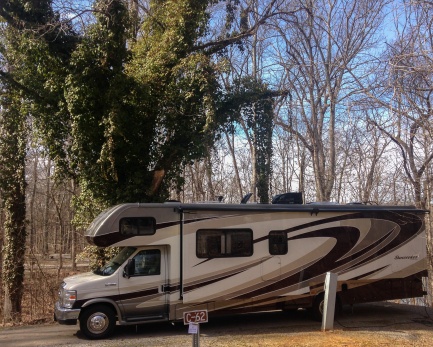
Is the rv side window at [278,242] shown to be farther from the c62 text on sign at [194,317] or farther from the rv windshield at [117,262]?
the c62 text on sign at [194,317]

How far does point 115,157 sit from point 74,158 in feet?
4.32

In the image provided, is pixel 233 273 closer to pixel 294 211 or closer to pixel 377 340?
pixel 294 211

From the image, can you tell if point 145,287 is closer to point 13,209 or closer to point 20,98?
point 20,98

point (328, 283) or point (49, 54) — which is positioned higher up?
point (49, 54)

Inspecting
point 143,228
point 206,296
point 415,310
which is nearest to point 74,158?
point 143,228

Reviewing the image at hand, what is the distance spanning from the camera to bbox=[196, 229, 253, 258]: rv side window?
10.2 m

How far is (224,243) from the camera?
1041 centimetres

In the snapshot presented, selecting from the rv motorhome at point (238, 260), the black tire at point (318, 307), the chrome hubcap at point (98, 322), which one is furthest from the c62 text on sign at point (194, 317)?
the black tire at point (318, 307)

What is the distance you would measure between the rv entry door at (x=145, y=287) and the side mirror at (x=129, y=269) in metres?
0.03

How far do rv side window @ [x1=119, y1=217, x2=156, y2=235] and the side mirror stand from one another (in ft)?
2.11

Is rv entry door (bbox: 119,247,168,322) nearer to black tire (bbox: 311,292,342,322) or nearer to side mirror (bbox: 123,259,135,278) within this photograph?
side mirror (bbox: 123,259,135,278)

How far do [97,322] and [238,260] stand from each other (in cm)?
330

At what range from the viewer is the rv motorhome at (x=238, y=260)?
9.73 m

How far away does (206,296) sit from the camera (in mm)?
10172
